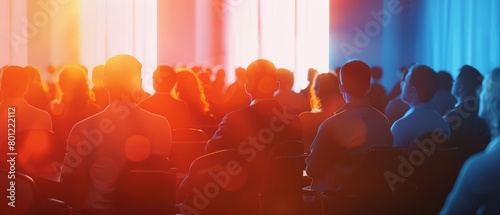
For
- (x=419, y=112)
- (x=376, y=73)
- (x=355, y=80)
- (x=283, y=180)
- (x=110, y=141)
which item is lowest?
(x=283, y=180)

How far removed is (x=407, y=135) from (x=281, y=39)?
905cm

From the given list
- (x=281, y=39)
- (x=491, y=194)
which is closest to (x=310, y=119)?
(x=491, y=194)

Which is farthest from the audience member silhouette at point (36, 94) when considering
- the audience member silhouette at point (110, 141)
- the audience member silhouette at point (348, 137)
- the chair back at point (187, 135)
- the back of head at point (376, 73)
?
the back of head at point (376, 73)

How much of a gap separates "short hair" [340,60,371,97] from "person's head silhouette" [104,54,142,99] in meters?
1.34

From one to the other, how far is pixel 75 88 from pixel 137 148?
1.83m

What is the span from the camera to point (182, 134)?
4734 millimetres

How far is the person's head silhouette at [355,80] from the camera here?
157 inches

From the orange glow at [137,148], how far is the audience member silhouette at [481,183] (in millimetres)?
1947

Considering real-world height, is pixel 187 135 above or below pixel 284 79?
below

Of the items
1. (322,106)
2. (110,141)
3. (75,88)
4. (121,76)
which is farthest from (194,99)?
(121,76)

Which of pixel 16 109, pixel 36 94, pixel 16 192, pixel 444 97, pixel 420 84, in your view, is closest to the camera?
pixel 16 192

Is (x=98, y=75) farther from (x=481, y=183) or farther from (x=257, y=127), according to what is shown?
(x=481, y=183)

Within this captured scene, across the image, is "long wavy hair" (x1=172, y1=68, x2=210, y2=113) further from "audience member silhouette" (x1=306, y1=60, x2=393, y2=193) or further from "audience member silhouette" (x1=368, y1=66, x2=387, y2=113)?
"audience member silhouette" (x1=368, y1=66, x2=387, y2=113)

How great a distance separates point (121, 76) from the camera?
10.8 feet
